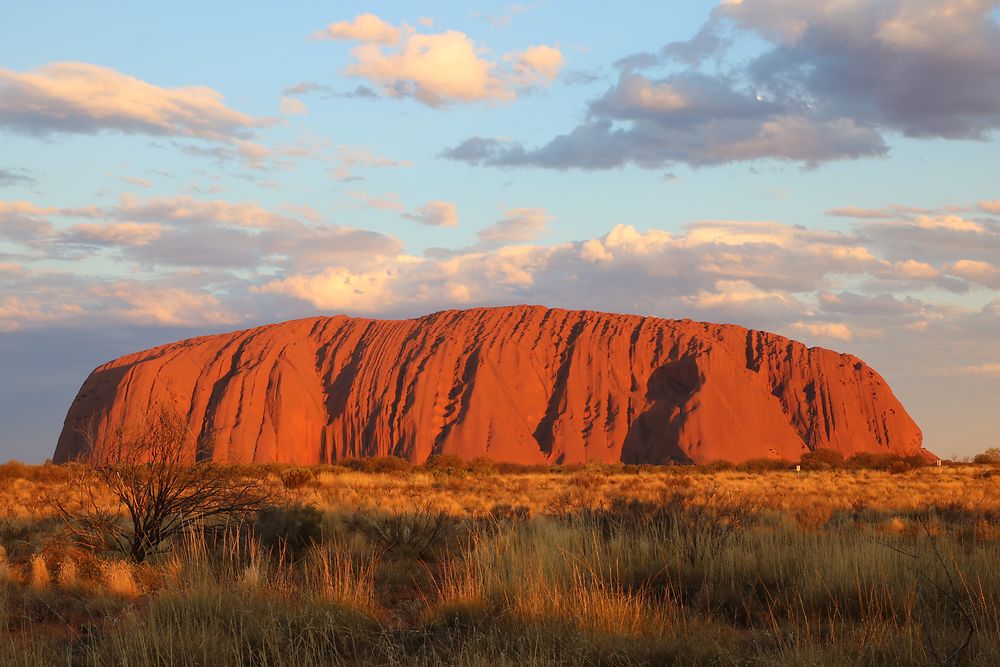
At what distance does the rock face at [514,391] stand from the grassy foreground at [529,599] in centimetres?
5516

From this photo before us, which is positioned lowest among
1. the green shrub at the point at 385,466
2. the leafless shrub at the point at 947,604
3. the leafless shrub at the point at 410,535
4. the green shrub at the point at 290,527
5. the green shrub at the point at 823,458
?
the green shrub at the point at 823,458

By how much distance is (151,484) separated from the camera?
1010 centimetres

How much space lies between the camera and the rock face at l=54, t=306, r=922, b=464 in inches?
2645

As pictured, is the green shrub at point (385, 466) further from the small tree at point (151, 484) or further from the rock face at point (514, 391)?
the small tree at point (151, 484)

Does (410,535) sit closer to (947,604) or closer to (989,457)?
(947,604)

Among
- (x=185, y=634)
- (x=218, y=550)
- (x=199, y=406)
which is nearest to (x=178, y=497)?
(x=218, y=550)

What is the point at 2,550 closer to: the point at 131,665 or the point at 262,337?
the point at 131,665

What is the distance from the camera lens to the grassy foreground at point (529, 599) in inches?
Answer: 210

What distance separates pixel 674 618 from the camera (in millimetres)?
6219

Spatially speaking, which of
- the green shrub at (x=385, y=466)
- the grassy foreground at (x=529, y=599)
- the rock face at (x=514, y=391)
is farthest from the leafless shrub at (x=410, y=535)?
the rock face at (x=514, y=391)

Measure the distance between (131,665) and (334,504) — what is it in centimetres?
1182

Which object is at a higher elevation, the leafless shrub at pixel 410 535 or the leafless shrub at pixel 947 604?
the leafless shrub at pixel 947 604

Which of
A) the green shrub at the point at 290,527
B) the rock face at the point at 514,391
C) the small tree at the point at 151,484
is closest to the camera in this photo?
the small tree at the point at 151,484

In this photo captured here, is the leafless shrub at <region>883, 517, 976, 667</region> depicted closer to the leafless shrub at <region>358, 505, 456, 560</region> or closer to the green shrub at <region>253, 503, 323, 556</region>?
the leafless shrub at <region>358, 505, 456, 560</region>
